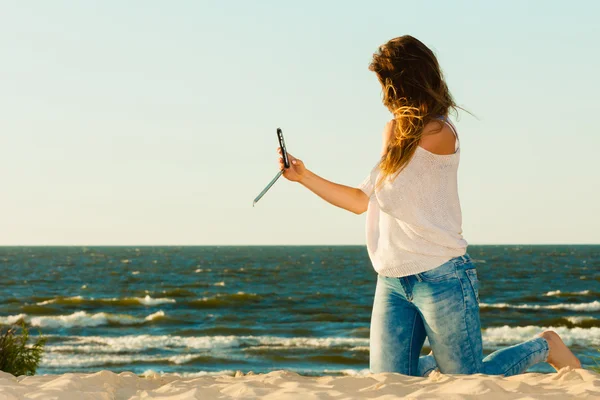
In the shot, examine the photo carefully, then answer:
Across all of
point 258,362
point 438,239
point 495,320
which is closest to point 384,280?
point 438,239

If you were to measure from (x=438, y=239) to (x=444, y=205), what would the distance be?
184mm

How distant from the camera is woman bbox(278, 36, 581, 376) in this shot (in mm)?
3582

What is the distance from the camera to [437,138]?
3.61 meters

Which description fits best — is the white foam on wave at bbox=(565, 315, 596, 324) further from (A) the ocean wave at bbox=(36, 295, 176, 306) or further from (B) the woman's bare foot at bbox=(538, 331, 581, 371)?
(B) the woman's bare foot at bbox=(538, 331, 581, 371)

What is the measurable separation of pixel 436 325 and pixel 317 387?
674mm

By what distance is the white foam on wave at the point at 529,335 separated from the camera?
1953 cm

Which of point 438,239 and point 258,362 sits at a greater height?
point 438,239

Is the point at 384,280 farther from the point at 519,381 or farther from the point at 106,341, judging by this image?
the point at 106,341

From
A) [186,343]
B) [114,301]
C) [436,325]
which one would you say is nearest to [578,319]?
[186,343]

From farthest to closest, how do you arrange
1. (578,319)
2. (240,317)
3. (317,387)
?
(240,317) < (578,319) < (317,387)

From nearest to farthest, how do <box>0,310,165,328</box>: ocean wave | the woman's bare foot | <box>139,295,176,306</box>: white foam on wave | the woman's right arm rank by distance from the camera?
the woman's right arm < the woman's bare foot < <box>0,310,165,328</box>: ocean wave < <box>139,295,176,306</box>: white foam on wave

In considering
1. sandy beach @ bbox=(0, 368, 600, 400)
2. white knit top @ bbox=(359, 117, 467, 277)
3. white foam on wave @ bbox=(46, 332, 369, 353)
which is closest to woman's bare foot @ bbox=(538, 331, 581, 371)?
sandy beach @ bbox=(0, 368, 600, 400)

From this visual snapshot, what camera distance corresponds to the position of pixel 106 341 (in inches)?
775

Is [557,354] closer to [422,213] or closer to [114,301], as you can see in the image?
[422,213]
